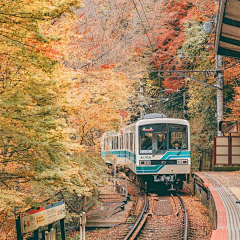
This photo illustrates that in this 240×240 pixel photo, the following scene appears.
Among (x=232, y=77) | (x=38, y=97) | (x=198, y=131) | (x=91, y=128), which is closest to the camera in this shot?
(x=38, y=97)

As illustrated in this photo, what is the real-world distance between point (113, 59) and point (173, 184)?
5.47 meters

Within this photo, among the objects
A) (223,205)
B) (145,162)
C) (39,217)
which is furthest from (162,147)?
(39,217)

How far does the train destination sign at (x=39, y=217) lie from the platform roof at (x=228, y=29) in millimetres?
4359

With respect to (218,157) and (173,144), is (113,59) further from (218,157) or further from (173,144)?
(218,157)

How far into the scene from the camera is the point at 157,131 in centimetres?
1535

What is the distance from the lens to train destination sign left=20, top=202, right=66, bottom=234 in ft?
19.7

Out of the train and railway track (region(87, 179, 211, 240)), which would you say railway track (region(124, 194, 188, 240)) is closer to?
railway track (region(87, 179, 211, 240))

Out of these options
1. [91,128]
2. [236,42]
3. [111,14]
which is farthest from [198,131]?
[236,42]

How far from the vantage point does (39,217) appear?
6348mm

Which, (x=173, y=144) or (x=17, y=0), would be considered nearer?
(x=17, y=0)

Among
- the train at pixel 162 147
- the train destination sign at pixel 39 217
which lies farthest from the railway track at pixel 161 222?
the train destination sign at pixel 39 217

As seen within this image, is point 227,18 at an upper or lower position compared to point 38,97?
upper

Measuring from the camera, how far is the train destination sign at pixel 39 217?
19.7ft

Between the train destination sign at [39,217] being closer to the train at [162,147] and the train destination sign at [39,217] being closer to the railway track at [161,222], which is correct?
the railway track at [161,222]
